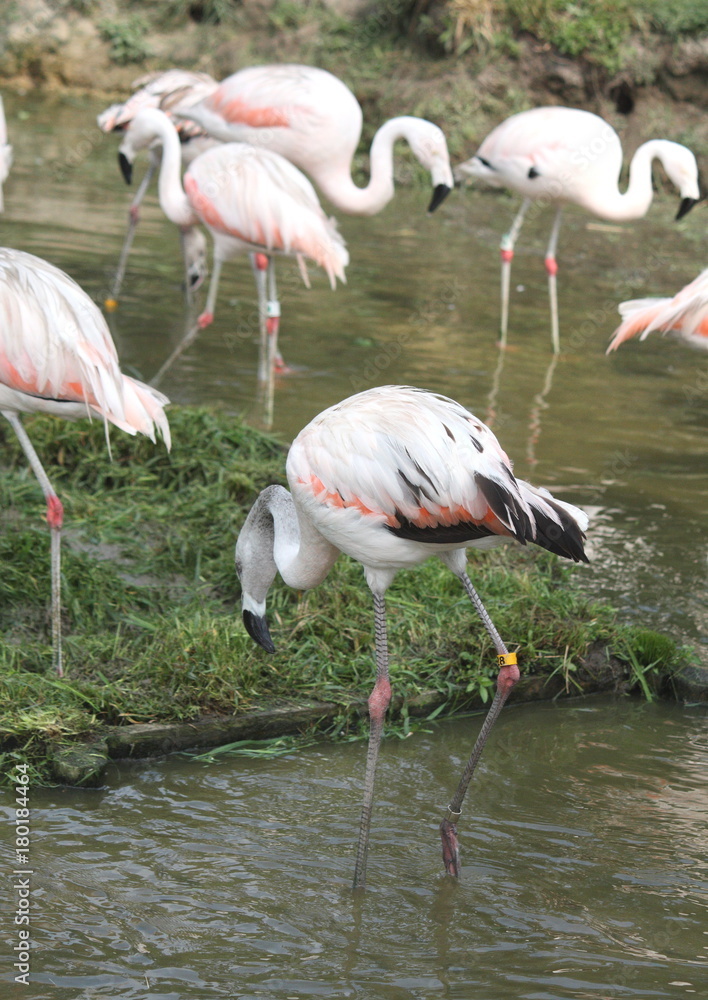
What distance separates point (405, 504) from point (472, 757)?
2.37 ft

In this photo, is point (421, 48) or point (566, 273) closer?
point (566, 273)

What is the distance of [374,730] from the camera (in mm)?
3277

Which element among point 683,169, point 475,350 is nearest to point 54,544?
point 475,350

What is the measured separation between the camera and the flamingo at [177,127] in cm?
802

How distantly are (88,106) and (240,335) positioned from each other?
30.1 feet

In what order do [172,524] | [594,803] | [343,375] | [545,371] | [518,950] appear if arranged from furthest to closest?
[545,371], [343,375], [172,524], [594,803], [518,950]

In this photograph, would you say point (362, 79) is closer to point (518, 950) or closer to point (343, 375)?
point (343, 375)

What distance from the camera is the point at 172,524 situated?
4.86 m

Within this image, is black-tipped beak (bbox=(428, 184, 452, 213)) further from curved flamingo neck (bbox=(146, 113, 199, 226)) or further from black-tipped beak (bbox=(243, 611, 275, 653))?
black-tipped beak (bbox=(243, 611, 275, 653))

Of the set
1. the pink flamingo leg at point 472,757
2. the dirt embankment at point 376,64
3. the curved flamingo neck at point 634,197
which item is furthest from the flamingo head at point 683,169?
the dirt embankment at point 376,64

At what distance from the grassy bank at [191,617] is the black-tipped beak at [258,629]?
35cm

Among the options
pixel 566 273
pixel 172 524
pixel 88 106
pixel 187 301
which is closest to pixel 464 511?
pixel 172 524

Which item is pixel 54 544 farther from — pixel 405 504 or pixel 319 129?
pixel 319 129

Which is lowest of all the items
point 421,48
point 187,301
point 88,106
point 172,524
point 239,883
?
point 239,883
